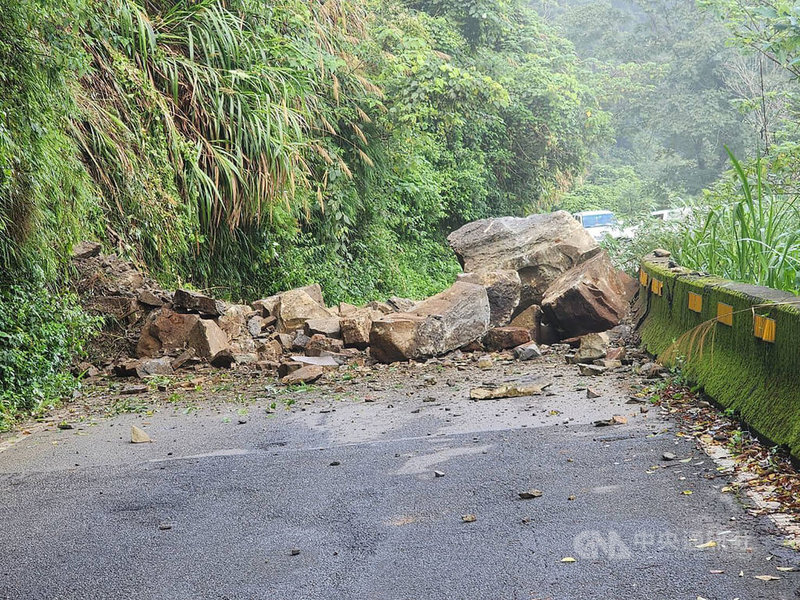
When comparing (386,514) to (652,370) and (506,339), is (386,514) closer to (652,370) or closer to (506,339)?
(652,370)

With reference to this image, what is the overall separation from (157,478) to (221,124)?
7.54 m

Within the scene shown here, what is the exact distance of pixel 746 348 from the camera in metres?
5.41

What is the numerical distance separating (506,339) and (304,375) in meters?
2.63

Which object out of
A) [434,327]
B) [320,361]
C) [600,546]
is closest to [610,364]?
[434,327]

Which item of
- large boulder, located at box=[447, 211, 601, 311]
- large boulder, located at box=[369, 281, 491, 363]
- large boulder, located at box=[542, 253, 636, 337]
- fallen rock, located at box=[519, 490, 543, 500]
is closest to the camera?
fallen rock, located at box=[519, 490, 543, 500]

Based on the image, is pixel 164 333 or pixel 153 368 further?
pixel 164 333

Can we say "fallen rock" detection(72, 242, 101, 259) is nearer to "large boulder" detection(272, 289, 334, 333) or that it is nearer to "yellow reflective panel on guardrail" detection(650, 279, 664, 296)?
"large boulder" detection(272, 289, 334, 333)

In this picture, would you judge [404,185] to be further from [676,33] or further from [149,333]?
[676,33]

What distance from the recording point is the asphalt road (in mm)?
3314

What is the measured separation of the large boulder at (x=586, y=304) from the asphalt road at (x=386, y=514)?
13.3ft

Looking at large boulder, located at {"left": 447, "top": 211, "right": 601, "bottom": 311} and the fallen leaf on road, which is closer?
the fallen leaf on road

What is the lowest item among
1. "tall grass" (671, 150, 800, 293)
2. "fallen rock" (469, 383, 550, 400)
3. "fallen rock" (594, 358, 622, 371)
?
"fallen rock" (594, 358, 622, 371)

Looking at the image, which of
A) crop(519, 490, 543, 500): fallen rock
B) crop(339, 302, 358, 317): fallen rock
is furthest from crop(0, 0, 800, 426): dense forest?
crop(519, 490, 543, 500): fallen rock

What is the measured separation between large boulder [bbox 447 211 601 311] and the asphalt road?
265 inches
